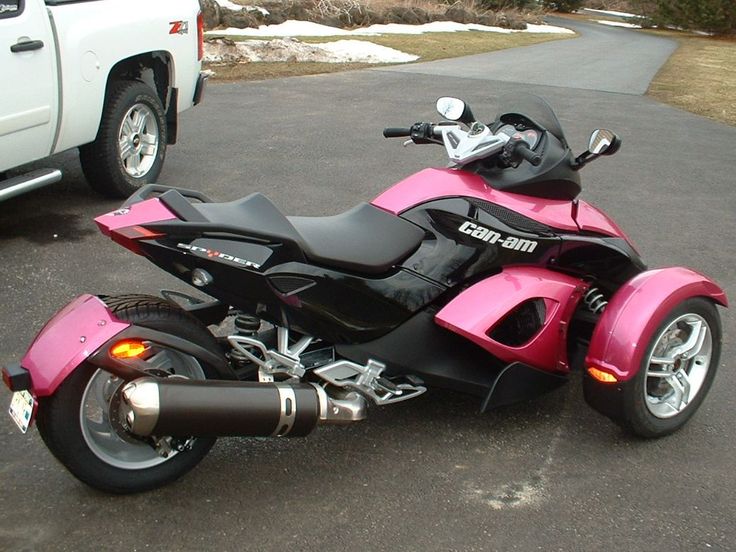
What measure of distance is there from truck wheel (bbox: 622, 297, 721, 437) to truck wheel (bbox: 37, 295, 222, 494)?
181cm

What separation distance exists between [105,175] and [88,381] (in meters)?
3.94

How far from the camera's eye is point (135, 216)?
9.63 feet

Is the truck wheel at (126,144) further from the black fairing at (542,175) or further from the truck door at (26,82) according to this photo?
the black fairing at (542,175)

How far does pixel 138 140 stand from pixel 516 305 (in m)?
4.29

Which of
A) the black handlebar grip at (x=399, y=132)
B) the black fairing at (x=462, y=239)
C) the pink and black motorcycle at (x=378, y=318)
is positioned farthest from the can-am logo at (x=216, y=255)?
the black handlebar grip at (x=399, y=132)

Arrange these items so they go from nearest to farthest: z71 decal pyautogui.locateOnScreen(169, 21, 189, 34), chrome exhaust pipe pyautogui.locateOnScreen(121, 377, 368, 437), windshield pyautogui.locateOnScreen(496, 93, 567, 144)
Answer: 1. chrome exhaust pipe pyautogui.locateOnScreen(121, 377, 368, 437)
2. windshield pyautogui.locateOnScreen(496, 93, 567, 144)
3. z71 decal pyautogui.locateOnScreen(169, 21, 189, 34)

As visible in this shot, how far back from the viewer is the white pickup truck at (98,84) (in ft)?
18.1

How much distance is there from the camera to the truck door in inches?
213

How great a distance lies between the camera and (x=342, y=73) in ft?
46.0

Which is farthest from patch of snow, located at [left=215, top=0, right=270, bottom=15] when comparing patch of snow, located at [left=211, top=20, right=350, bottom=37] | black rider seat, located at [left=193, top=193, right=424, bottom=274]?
black rider seat, located at [left=193, top=193, right=424, bottom=274]

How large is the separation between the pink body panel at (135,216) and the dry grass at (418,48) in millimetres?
10005

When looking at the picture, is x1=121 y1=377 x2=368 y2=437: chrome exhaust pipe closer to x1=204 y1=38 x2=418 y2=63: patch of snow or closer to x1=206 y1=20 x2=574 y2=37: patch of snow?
x1=204 y1=38 x2=418 y2=63: patch of snow

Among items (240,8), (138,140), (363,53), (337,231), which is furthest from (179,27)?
(240,8)

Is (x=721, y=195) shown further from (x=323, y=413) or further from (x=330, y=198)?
(x=323, y=413)
